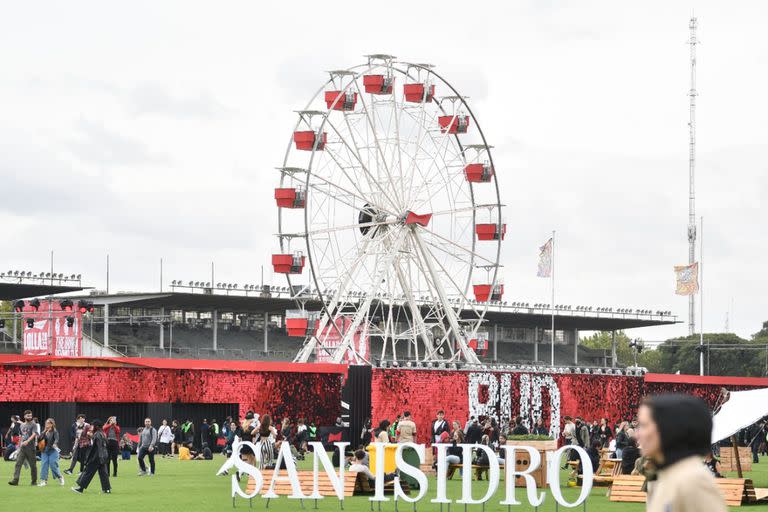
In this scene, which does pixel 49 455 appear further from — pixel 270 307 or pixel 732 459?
pixel 270 307

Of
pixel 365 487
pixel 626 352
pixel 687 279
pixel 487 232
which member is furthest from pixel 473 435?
pixel 626 352

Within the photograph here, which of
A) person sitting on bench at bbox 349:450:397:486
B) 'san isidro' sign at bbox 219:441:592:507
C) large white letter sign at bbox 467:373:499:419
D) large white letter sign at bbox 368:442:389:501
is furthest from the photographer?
large white letter sign at bbox 467:373:499:419

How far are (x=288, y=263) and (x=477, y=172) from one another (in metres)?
9.88

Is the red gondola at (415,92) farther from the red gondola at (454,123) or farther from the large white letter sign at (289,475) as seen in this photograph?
the large white letter sign at (289,475)

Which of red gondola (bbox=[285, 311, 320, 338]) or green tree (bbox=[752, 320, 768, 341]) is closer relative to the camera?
red gondola (bbox=[285, 311, 320, 338])

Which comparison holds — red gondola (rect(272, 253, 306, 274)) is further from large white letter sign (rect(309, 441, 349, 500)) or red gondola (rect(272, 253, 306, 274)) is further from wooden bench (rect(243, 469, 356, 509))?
large white letter sign (rect(309, 441, 349, 500))

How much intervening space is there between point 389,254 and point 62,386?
51.8 feet

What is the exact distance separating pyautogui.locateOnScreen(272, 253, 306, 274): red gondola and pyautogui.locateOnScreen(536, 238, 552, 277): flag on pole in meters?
23.8

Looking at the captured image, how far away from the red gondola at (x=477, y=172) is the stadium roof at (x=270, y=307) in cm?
1840

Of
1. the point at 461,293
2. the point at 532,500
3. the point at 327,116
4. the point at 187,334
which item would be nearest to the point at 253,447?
the point at 532,500

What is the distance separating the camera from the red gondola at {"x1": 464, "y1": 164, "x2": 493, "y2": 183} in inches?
2442

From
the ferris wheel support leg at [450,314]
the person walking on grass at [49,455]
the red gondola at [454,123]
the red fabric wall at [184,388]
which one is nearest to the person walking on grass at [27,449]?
the person walking on grass at [49,455]

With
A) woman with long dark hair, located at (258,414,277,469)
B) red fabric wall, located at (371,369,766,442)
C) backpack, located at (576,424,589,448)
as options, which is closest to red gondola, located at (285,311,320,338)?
red fabric wall, located at (371,369,766,442)

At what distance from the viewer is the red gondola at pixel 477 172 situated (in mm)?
62031
